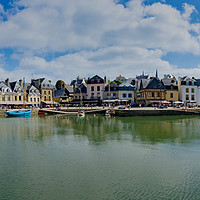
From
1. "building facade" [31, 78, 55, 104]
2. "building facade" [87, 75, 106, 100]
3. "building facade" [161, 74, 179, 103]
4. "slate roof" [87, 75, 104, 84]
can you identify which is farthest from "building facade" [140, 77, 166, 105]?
"building facade" [31, 78, 55, 104]

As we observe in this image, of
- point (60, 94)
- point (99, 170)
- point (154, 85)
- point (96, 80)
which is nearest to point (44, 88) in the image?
point (60, 94)

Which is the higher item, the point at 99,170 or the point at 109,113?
the point at 109,113

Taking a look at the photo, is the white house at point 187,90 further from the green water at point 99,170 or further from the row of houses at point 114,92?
the green water at point 99,170

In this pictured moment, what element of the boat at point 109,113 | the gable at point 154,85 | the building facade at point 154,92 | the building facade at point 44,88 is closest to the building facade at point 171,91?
the building facade at point 154,92

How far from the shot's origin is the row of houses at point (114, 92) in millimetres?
62156

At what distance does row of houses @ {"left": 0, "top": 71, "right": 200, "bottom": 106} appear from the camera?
6216cm

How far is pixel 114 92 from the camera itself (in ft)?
224

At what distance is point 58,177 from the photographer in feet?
41.3

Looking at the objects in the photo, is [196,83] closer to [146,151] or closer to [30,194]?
[146,151]

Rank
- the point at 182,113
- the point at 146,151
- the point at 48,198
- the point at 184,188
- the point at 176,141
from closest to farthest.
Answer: the point at 48,198, the point at 184,188, the point at 146,151, the point at 176,141, the point at 182,113

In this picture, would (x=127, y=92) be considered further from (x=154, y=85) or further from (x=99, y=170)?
(x=99, y=170)

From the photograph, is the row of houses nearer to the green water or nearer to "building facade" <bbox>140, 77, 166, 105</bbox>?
"building facade" <bbox>140, 77, 166, 105</bbox>

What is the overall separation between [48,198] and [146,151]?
1032 cm

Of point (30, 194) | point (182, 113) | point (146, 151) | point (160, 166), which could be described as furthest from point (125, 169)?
point (182, 113)
